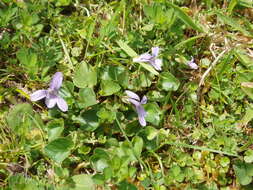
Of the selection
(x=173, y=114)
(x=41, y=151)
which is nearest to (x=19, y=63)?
(x=41, y=151)

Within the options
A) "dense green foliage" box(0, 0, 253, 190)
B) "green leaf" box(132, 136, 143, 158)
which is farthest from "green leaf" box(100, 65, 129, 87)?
"green leaf" box(132, 136, 143, 158)

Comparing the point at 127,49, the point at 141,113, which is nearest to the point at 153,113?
the point at 141,113

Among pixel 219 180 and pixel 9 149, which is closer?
pixel 9 149

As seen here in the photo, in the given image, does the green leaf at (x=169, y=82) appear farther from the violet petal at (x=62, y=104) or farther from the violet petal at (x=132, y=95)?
the violet petal at (x=62, y=104)

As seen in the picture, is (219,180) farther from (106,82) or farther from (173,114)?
(106,82)

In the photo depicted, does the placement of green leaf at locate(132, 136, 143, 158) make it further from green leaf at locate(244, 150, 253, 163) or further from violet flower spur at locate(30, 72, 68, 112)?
green leaf at locate(244, 150, 253, 163)

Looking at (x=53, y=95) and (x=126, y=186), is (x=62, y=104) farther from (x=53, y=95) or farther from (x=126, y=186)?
(x=126, y=186)
